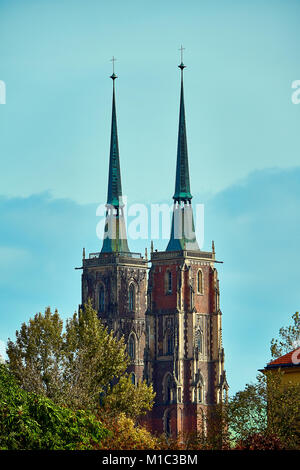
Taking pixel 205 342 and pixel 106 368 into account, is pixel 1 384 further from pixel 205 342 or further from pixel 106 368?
pixel 205 342

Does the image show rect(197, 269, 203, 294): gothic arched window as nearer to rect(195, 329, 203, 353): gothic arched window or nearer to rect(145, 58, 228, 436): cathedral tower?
rect(145, 58, 228, 436): cathedral tower

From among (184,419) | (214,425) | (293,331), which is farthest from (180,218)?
(214,425)

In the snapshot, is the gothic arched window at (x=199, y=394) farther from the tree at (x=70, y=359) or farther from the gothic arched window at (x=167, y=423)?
the tree at (x=70, y=359)

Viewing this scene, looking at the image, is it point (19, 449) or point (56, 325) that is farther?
point (56, 325)

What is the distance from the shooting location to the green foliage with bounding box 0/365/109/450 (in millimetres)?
91312

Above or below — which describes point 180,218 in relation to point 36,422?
above

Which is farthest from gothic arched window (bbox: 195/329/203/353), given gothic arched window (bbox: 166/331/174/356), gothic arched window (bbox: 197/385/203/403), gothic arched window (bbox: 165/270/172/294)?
gothic arched window (bbox: 165/270/172/294)

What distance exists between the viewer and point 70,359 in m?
126

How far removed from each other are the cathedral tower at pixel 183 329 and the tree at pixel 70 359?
6139 centimetres

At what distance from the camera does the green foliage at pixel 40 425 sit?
91.3 metres

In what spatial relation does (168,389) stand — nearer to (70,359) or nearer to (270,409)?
(70,359)
